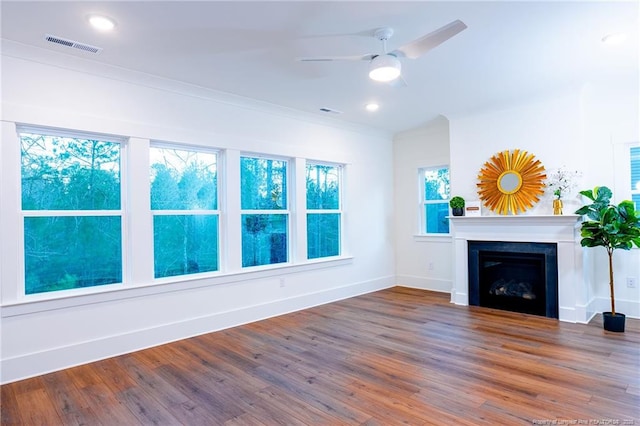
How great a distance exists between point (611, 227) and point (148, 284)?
4.78 meters

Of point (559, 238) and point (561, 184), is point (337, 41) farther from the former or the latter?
point (559, 238)

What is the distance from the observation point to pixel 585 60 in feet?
11.7

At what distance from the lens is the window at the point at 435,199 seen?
6068mm

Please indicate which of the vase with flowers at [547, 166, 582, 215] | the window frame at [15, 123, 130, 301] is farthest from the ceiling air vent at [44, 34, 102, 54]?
the vase with flowers at [547, 166, 582, 215]

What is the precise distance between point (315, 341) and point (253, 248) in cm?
151

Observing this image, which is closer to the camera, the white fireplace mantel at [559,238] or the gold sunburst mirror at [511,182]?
the white fireplace mantel at [559,238]

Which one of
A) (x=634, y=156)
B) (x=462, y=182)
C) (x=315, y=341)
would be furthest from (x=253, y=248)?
(x=634, y=156)

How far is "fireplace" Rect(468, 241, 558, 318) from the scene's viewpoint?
14.6 ft

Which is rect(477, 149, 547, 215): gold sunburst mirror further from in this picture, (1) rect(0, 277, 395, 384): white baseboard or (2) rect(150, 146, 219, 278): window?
(2) rect(150, 146, 219, 278): window

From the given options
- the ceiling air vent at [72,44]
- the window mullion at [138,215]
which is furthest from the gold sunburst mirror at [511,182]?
the ceiling air vent at [72,44]

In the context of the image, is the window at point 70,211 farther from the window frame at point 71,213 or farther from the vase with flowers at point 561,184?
the vase with flowers at point 561,184

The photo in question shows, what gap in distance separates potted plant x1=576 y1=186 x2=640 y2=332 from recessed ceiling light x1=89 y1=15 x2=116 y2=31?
16.0ft

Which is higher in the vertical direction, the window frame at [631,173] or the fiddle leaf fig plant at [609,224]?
the window frame at [631,173]

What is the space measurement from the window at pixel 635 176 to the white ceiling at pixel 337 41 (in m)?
0.98
